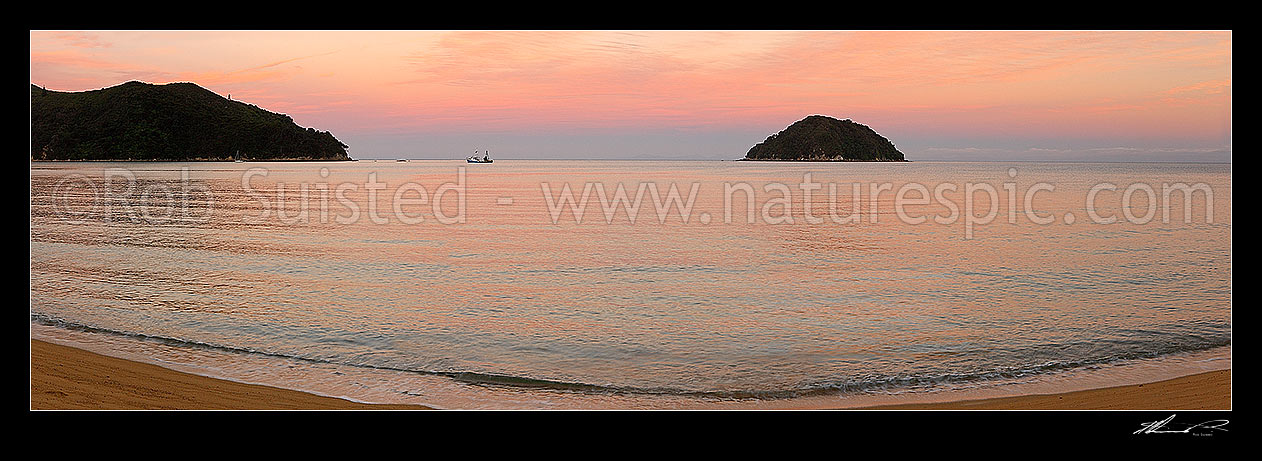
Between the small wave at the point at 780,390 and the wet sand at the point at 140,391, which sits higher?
the wet sand at the point at 140,391

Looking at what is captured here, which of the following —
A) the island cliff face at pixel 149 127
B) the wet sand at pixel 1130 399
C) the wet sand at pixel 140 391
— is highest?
the island cliff face at pixel 149 127

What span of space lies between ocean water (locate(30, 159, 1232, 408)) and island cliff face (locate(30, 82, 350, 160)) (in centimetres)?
13719

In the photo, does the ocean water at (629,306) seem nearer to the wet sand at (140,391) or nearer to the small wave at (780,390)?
the small wave at (780,390)

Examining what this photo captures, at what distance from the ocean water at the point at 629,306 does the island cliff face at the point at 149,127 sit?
137m

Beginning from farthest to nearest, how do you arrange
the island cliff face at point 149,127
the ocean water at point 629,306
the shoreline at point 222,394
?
1. the island cliff face at point 149,127
2. the ocean water at point 629,306
3. the shoreline at point 222,394

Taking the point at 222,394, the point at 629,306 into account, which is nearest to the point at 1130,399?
the point at 629,306

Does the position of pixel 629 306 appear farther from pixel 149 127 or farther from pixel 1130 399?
pixel 149 127

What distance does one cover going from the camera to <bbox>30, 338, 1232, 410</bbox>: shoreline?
290 inches

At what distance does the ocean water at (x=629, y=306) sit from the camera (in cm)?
917

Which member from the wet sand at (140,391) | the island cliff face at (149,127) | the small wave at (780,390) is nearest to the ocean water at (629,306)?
the small wave at (780,390)

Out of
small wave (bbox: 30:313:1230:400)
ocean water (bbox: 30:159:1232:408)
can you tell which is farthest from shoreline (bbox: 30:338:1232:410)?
small wave (bbox: 30:313:1230:400)

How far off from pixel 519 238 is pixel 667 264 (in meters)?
6.90

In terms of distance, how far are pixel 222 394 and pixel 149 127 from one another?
540ft
